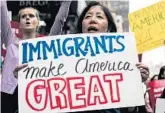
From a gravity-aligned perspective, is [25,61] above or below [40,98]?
above

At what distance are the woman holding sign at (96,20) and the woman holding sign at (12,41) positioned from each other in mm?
132

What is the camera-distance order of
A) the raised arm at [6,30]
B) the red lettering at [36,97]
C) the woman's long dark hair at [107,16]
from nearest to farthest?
1. the red lettering at [36,97]
2. the woman's long dark hair at [107,16]
3. the raised arm at [6,30]

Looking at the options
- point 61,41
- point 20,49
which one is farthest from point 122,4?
point 20,49

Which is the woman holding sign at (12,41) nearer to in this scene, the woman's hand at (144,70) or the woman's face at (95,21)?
the woman's face at (95,21)

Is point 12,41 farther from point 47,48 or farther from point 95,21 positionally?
point 95,21

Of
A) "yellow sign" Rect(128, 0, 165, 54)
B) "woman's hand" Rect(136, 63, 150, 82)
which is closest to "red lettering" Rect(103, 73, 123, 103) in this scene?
"woman's hand" Rect(136, 63, 150, 82)

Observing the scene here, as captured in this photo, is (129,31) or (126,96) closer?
(126,96)

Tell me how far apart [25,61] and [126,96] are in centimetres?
52

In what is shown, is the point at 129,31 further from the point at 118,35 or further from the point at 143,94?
the point at 143,94

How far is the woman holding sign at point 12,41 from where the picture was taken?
235 centimetres

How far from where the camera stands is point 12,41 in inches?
93.4

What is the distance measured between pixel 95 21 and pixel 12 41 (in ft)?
1.50

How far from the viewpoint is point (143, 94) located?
2.19 m

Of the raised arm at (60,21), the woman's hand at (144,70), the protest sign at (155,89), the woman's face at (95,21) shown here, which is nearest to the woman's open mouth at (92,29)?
the woman's face at (95,21)
